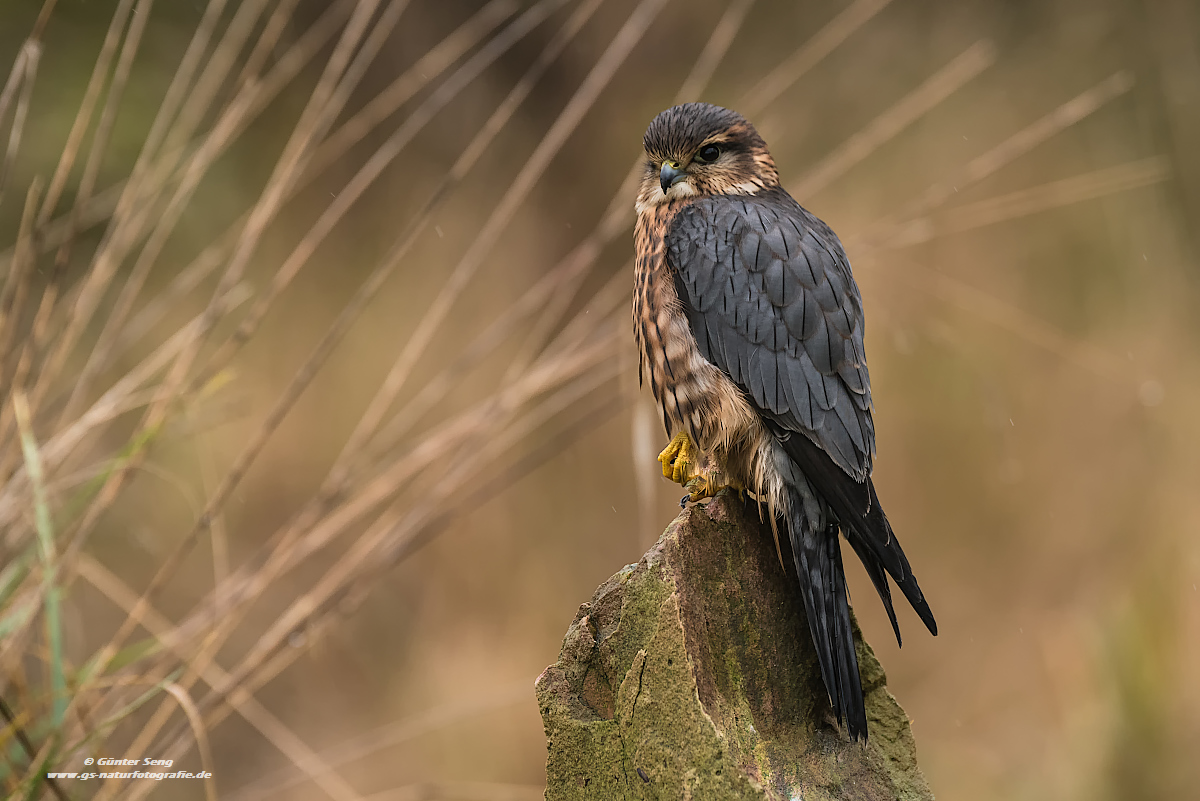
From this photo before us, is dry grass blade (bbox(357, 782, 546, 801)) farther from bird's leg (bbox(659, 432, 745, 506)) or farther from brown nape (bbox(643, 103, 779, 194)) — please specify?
brown nape (bbox(643, 103, 779, 194))

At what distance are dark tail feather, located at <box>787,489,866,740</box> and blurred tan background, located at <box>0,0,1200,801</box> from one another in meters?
2.47

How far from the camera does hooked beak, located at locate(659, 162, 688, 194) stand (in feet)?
6.59

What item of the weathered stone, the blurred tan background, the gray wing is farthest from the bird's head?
the blurred tan background

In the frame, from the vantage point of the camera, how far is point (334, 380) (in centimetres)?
446

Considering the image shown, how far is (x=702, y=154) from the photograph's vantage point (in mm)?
2055

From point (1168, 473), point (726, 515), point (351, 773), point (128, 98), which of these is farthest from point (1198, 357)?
point (128, 98)

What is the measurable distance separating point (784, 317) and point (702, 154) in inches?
19.0

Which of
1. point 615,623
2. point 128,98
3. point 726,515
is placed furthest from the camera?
point 128,98

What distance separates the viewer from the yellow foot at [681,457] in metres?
1.96

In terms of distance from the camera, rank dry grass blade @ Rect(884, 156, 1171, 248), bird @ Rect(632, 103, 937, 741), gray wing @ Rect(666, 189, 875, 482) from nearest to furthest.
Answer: bird @ Rect(632, 103, 937, 741), gray wing @ Rect(666, 189, 875, 482), dry grass blade @ Rect(884, 156, 1171, 248)

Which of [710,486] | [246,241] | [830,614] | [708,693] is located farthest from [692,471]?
[246,241]

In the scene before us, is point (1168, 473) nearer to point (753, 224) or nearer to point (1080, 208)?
point (1080, 208)

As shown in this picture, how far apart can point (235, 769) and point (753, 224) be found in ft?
12.2

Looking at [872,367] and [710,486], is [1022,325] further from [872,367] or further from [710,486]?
[710,486]
